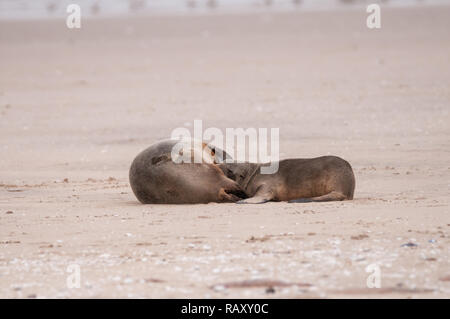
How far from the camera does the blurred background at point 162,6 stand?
41.9 meters

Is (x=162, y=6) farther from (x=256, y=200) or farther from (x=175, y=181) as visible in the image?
(x=256, y=200)

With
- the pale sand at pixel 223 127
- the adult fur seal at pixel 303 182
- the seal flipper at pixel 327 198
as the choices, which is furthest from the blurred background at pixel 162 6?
the seal flipper at pixel 327 198

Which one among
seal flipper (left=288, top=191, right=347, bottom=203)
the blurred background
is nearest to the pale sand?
seal flipper (left=288, top=191, right=347, bottom=203)

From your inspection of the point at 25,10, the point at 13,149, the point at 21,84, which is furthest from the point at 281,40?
the point at 25,10

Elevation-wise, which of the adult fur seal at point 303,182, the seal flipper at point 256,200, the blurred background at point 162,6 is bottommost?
the seal flipper at point 256,200

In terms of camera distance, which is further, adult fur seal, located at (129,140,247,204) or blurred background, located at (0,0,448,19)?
blurred background, located at (0,0,448,19)

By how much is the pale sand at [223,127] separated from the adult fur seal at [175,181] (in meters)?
0.24

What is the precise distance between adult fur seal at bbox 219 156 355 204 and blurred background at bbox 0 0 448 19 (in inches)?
1255

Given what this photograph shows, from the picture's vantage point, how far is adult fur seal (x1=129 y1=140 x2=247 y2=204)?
9.85 meters

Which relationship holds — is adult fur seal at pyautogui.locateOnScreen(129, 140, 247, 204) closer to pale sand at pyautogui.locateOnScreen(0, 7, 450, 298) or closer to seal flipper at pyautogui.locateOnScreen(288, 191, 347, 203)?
pale sand at pyautogui.locateOnScreen(0, 7, 450, 298)

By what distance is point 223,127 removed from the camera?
16031 mm

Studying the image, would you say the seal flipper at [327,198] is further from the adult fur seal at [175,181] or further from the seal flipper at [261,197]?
the adult fur seal at [175,181]

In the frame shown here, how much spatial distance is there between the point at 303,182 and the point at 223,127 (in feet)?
20.7

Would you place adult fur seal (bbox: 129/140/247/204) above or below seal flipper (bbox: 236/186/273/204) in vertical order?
above
